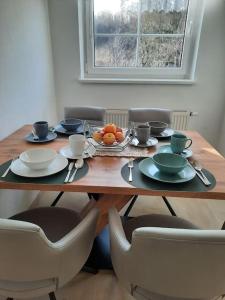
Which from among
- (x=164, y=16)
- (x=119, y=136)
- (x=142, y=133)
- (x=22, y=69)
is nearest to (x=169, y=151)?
(x=142, y=133)

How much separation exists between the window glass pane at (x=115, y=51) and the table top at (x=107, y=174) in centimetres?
143

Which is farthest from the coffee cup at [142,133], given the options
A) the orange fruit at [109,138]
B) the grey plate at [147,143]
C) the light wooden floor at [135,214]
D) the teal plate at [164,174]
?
the light wooden floor at [135,214]

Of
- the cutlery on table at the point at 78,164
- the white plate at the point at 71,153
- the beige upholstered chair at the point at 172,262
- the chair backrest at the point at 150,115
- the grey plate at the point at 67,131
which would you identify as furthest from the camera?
the chair backrest at the point at 150,115

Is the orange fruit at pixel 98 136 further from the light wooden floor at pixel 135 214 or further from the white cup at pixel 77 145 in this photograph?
the light wooden floor at pixel 135 214

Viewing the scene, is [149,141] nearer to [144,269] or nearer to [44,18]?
[144,269]

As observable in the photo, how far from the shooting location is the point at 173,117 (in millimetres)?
2424

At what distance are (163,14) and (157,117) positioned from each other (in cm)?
119

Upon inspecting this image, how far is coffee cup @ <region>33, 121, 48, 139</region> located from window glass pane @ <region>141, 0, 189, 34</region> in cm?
164

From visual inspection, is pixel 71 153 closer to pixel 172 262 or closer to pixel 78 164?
pixel 78 164

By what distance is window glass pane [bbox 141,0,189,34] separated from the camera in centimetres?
224

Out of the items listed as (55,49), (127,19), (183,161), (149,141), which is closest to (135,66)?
(127,19)

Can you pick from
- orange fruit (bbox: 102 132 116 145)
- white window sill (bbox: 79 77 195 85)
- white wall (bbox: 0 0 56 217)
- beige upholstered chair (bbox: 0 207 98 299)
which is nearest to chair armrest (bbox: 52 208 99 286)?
beige upholstered chair (bbox: 0 207 98 299)

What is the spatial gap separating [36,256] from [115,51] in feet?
7.40

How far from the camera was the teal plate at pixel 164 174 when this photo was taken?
0.95 m
